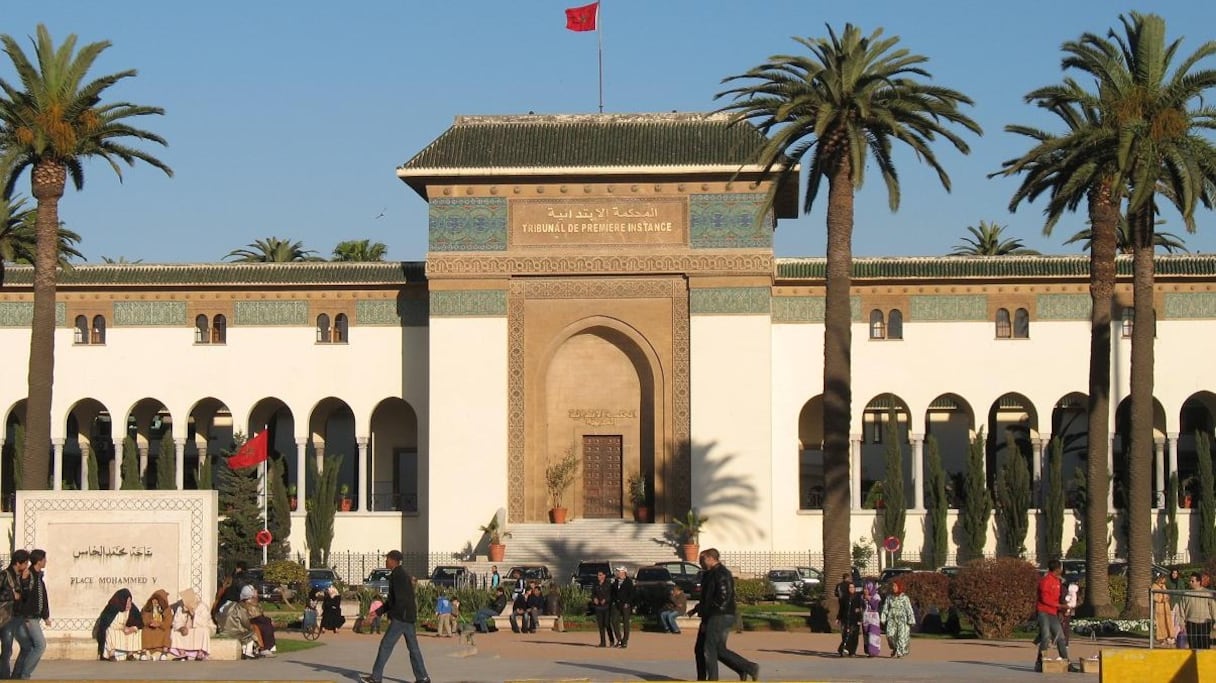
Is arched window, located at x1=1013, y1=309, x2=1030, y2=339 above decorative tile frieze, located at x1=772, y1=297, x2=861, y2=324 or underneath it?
underneath

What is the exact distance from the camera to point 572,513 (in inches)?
1905

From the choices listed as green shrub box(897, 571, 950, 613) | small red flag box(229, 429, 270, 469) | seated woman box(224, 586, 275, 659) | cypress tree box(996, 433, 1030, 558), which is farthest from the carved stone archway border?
seated woman box(224, 586, 275, 659)

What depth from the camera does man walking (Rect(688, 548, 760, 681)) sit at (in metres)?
20.1

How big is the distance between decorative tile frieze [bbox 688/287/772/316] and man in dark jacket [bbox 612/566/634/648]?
59.0 ft

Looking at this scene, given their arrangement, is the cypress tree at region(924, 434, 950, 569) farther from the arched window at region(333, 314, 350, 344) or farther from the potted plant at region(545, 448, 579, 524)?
the arched window at region(333, 314, 350, 344)

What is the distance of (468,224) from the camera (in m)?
47.4

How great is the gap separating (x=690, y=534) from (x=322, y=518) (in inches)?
394

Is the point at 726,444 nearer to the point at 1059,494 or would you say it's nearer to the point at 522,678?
the point at 1059,494

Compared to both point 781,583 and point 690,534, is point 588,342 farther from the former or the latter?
point 781,583

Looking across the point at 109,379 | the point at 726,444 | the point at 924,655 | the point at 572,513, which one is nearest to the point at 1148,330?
the point at 924,655

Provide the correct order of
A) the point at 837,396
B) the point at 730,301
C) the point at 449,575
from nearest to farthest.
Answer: the point at 837,396 → the point at 449,575 → the point at 730,301

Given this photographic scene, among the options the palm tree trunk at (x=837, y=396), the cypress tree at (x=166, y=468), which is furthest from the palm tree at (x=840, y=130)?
the cypress tree at (x=166, y=468)

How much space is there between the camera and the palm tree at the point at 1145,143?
1321 inches

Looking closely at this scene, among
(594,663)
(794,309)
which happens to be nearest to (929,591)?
(594,663)
